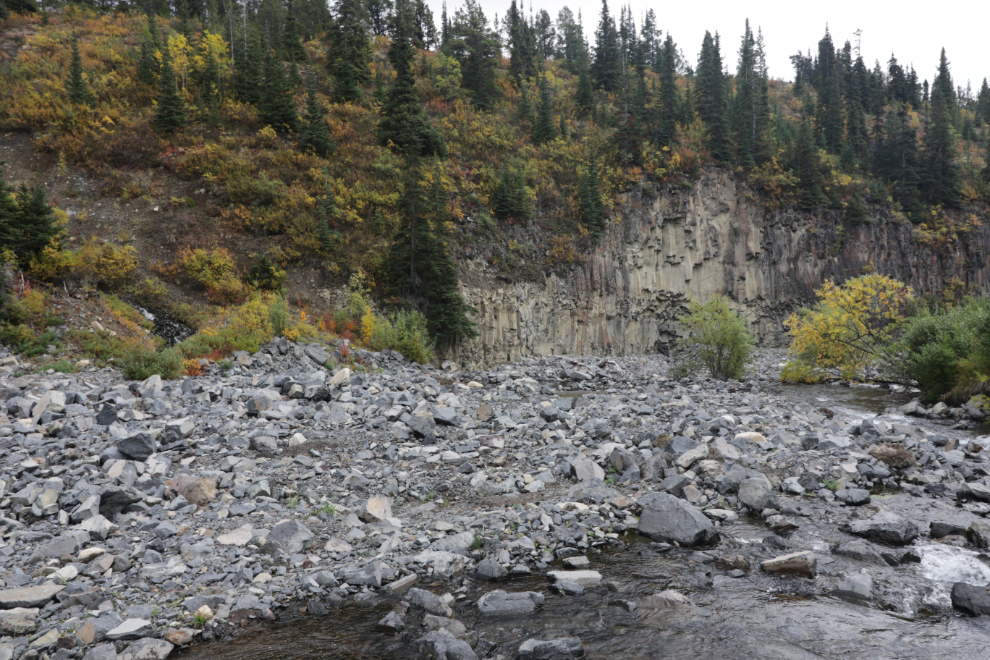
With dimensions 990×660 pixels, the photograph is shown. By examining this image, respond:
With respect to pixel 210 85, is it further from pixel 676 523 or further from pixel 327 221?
pixel 676 523

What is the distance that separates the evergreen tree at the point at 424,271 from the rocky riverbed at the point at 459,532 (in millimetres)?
13254

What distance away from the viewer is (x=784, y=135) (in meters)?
56.9

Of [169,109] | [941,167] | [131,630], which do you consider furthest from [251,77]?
[941,167]

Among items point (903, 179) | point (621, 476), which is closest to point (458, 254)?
point (621, 476)

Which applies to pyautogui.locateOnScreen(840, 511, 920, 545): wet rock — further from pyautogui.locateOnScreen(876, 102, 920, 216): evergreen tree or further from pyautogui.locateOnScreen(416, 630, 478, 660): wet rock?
pyautogui.locateOnScreen(876, 102, 920, 216): evergreen tree

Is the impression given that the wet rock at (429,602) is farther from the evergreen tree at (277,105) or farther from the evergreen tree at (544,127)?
the evergreen tree at (544,127)

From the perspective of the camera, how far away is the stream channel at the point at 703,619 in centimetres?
489

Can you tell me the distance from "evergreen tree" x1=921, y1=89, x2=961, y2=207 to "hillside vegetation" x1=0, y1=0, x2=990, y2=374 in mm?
230

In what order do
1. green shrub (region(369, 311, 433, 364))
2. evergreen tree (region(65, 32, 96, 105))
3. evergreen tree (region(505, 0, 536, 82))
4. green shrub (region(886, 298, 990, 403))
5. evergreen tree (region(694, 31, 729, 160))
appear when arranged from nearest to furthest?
green shrub (region(886, 298, 990, 403)) → green shrub (region(369, 311, 433, 364)) → evergreen tree (region(65, 32, 96, 105)) → evergreen tree (region(694, 31, 729, 160)) → evergreen tree (region(505, 0, 536, 82))

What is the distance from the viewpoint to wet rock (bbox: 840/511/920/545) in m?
Answer: 6.96

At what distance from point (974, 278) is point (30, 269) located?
263 feet

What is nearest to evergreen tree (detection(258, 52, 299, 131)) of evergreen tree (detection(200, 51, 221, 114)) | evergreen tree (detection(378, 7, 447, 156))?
evergreen tree (detection(200, 51, 221, 114))

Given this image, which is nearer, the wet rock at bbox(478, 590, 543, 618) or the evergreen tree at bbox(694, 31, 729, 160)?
the wet rock at bbox(478, 590, 543, 618)

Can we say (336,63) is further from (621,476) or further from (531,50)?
(621,476)
